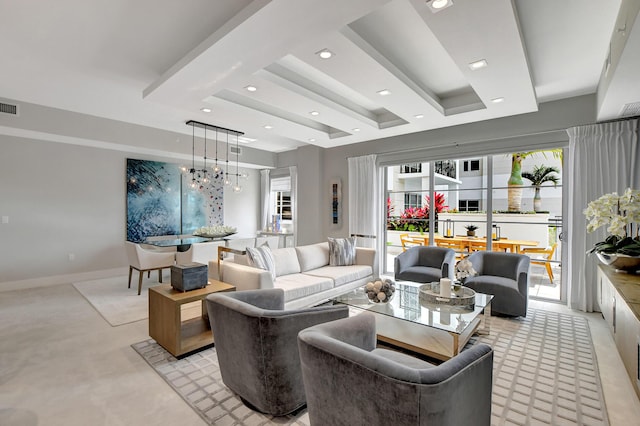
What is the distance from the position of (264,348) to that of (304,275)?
95.0 inches

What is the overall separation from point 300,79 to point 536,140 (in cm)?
344

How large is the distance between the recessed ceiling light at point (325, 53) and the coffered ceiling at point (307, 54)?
2.1 inches

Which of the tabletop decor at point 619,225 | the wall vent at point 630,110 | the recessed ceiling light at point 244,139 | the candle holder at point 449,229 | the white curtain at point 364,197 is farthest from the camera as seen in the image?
the recessed ceiling light at point 244,139

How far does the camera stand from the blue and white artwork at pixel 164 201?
20.0 ft

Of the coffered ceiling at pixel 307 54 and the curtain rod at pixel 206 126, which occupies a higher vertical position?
the curtain rod at pixel 206 126

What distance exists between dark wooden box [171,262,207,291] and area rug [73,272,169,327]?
47.7 inches

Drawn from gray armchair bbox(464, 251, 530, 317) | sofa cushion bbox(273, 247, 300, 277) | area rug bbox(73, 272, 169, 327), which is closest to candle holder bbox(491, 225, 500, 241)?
gray armchair bbox(464, 251, 530, 317)

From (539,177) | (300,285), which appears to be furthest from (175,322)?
(539,177)

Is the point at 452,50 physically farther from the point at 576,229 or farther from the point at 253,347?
the point at 576,229

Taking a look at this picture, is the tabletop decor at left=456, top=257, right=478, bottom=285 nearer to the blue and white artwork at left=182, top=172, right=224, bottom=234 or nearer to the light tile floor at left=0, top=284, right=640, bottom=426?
the light tile floor at left=0, top=284, right=640, bottom=426

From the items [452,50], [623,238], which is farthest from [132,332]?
[623,238]

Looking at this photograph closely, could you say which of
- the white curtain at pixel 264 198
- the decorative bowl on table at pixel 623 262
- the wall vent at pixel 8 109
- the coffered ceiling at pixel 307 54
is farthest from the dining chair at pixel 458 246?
the wall vent at pixel 8 109

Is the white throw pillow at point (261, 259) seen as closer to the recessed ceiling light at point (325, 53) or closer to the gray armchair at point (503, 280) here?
the recessed ceiling light at point (325, 53)

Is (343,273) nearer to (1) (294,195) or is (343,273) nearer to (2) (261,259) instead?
(2) (261,259)
